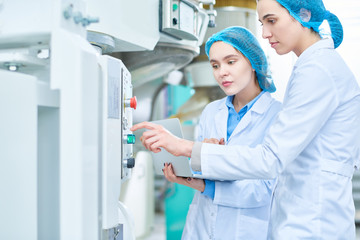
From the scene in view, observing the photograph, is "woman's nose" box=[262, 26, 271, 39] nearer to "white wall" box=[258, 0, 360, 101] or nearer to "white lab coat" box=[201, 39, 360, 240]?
"white lab coat" box=[201, 39, 360, 240]

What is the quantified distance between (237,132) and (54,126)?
0.70 meters

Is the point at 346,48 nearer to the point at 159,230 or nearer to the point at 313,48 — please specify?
the point at 313,48

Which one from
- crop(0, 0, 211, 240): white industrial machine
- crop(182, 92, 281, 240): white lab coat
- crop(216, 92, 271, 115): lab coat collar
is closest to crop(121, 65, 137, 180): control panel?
crop(0, 0, 211, 240): white industrial machine

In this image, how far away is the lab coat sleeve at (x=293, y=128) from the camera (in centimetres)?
90

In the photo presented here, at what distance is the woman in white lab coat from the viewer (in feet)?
4.07

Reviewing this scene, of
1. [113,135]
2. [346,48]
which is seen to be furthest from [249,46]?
[346,48]

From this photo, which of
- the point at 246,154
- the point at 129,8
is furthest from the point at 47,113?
the point at 129,8

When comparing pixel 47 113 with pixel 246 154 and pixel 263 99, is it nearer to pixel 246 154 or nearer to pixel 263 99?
pixel 246 154

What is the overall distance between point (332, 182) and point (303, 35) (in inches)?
15.7

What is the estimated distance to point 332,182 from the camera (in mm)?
936

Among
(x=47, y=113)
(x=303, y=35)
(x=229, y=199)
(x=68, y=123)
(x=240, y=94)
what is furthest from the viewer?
(x=240, y=94)

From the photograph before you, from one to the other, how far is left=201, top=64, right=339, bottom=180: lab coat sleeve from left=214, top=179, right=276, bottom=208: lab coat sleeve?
10.0 inches

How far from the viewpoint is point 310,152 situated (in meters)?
0.95

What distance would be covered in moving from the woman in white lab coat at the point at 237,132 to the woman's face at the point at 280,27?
0.27m
